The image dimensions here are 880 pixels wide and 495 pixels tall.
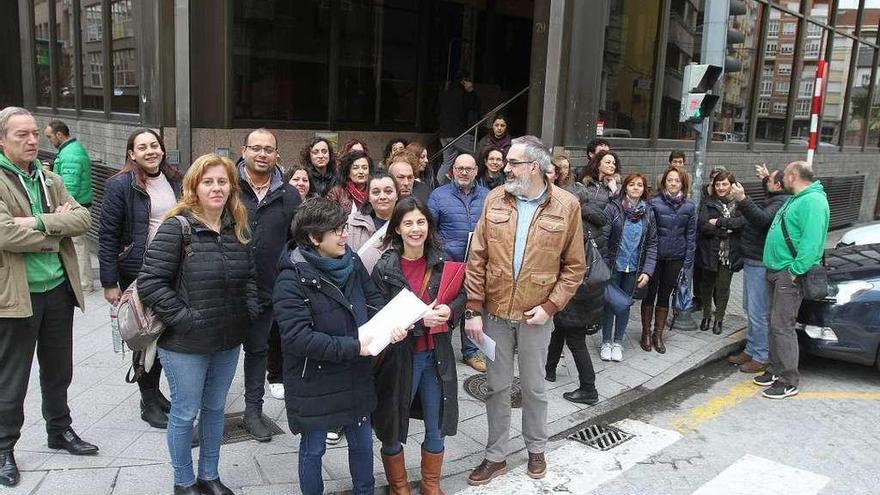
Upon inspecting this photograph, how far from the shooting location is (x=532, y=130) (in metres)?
9.12

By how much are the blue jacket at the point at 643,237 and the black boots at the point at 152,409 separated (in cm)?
382

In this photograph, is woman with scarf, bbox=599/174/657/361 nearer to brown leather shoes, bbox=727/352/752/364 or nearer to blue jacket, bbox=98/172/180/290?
brown leather shoes, bbox=727/352/752/364

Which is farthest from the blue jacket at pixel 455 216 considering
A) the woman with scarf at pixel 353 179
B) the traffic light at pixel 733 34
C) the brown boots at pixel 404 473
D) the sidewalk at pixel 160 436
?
the traffic light at pixel 733 34

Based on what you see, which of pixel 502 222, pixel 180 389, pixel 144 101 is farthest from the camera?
pixel 144 101

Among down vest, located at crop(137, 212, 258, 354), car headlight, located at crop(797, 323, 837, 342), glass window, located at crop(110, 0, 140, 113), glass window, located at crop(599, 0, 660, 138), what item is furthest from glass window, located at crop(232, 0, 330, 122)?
car headlight, located at crop(797, 323, 837, 342)

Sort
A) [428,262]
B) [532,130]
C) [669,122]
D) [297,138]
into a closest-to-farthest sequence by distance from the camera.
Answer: [428,262] → [532,130] → [297,138] → [669,122]

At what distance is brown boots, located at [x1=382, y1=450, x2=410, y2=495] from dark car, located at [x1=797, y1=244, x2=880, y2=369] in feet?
14.8

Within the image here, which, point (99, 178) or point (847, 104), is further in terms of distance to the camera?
point (847, 104)

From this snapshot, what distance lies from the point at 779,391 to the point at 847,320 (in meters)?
1.05

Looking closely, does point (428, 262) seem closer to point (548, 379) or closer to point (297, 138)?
point (548, 379)

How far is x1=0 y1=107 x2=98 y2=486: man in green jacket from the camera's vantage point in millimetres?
3588

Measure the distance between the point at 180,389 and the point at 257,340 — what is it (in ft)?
3.31

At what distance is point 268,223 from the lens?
14.3 ft

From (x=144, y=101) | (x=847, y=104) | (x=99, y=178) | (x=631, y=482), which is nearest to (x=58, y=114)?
(x=99, y=178)
